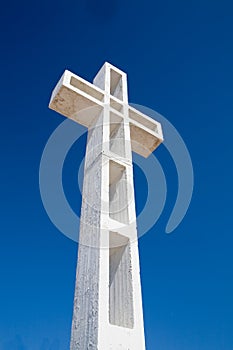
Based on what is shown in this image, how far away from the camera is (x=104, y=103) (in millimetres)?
4391

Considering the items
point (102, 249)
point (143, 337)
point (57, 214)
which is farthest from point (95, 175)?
point (143, 337)

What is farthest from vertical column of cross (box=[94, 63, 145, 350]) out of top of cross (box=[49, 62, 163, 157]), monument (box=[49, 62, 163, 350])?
top of cross (box=[49, 62, 163, 157])

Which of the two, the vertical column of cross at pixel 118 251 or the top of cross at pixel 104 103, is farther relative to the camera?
the top of cross at pixel 104 103

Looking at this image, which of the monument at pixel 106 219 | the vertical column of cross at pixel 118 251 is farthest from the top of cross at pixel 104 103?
the vertical column of cross at pixel 118 251

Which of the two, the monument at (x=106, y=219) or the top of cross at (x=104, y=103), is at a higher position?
the top of cross at (x=104, y=103)

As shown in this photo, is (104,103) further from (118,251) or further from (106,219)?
(118,251)

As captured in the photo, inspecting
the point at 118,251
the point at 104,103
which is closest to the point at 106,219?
the point at 118,251

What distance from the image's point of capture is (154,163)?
479cm

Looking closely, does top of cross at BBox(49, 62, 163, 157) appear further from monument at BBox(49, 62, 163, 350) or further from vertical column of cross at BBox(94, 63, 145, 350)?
vertical column of cross at BBox(94, 63, 145, 350)

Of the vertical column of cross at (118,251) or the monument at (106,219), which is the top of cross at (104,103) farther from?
the vertical column of cross at (118,251)

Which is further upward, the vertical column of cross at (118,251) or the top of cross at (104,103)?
the top of cross at (104,103)

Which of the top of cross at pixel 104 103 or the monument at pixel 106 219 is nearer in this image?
the monument at pixel 106 219

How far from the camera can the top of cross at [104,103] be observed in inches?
166

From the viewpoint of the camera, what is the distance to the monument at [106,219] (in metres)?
2.51
